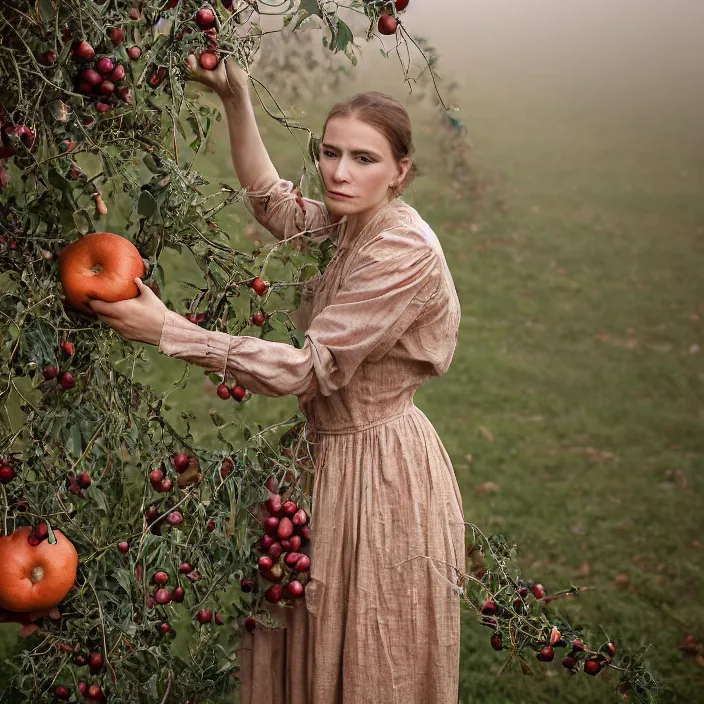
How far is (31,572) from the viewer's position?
1.62 m

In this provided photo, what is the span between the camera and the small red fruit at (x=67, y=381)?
1679mm

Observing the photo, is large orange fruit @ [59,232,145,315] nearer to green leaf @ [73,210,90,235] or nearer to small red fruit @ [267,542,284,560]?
green leaf @ [73,210,90,235]

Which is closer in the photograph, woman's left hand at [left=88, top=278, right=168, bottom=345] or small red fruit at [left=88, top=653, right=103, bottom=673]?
woman's left hand at [left=88, top=278, right=168, bottom=345]

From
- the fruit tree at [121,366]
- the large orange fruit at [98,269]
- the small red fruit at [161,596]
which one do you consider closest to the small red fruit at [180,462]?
the fruit tree at [121,366]

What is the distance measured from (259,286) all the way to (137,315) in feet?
0.87

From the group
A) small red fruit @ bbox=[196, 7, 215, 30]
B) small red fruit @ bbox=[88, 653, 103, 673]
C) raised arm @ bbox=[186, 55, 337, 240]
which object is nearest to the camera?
small red fruit @ bbox=[196, 7, 215, 30]

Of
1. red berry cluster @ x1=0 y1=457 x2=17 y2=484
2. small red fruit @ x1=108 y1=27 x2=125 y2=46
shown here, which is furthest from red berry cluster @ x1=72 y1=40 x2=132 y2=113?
red berry cluster @ x1=0 y1=457 x2=17 y2=484

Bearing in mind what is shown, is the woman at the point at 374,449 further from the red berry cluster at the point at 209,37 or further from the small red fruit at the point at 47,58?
the small red fruit at the point at 47,58

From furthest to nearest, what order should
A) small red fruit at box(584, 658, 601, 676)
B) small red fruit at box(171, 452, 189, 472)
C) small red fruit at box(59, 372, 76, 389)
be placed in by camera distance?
1. small red fruit at box(584, 658, 601, 676)
2. small red fruit at box(171, 452, 189, 472)
3. small red fruit at box(59, 372, 76, 389)

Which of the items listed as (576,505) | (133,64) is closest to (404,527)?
(133,64)

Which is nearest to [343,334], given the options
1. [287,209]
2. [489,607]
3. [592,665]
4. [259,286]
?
[259,286]

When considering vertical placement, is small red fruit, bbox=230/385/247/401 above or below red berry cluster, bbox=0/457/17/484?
above

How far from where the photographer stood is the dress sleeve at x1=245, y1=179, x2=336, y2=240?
7.15ft

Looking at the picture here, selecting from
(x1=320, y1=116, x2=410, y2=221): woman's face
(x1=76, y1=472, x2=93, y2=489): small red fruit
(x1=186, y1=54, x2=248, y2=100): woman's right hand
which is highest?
(x1=186, y1=54, x2=248, y2=100): woman's right hand
